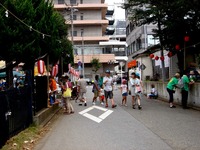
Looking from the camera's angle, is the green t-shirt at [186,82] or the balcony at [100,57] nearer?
the green t-shirt at [186,82]

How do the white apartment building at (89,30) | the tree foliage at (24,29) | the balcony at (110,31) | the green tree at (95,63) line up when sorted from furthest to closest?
the balcony at (110,31) < the white apartment building at (89,30) < the green tree at (95,63) < the tree foliage at (24,29)

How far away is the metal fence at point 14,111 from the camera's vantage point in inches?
308

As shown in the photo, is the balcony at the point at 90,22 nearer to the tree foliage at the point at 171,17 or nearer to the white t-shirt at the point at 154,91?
the tree foliage at the point at 171,17

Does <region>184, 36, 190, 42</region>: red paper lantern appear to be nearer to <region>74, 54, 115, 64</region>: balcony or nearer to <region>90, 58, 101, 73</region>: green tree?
<region>90, 58, 101, 73</region>: green tree

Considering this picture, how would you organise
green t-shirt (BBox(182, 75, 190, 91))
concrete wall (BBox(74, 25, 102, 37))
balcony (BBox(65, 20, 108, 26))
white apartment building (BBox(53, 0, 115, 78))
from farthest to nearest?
concrete wall (BBox(74, 25, 102, 37)) < white apartment building (BBox(53, 0, 115, 78)) < balcony (BBox(65, 20, 108, 26)) < green t-shirt (BBox(182, 75, 190, 91))

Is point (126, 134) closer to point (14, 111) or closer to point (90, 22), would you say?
point (14, 111)

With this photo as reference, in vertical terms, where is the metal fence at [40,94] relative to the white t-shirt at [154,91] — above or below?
above

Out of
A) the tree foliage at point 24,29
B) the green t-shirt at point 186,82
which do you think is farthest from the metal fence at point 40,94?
the green t-shirt at point 186,82

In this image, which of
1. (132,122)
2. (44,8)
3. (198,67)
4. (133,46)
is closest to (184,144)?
(132,122)

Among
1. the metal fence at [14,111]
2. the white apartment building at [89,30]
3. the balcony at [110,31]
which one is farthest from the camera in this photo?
the balcony at [110,31]

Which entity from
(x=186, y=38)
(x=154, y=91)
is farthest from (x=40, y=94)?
(x=154, y=91)

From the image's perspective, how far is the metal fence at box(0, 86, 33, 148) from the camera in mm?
7829

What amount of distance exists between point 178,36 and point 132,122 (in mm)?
11150

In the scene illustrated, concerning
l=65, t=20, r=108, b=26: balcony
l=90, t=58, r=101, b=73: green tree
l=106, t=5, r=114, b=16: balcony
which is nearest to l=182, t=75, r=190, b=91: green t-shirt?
l=90, t=58, r=101, b=73: green tree
